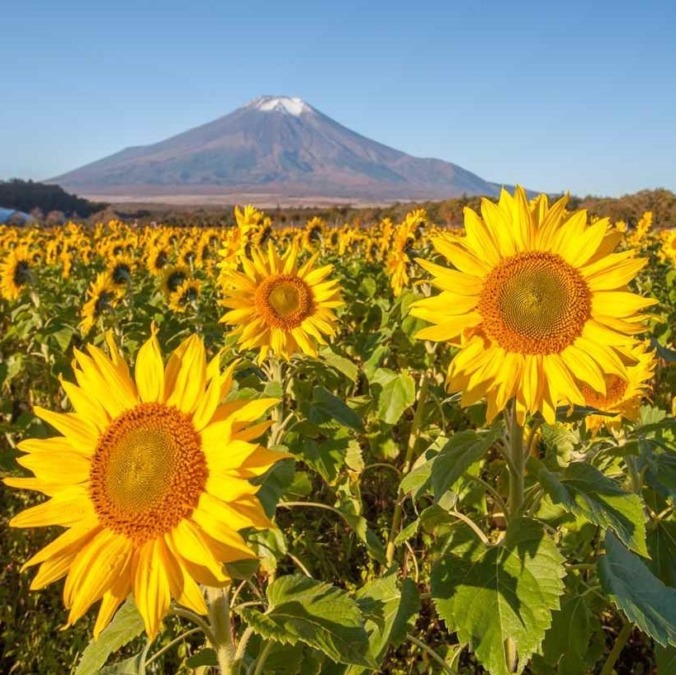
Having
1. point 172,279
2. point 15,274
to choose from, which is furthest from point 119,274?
point 15,274

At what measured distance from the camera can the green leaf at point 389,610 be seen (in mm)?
2066

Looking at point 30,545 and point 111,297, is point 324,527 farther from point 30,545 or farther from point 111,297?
point 111,297

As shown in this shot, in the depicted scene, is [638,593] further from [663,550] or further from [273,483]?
[273,483]

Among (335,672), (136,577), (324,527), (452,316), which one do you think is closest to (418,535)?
(324,527)

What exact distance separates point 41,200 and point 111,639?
231ft

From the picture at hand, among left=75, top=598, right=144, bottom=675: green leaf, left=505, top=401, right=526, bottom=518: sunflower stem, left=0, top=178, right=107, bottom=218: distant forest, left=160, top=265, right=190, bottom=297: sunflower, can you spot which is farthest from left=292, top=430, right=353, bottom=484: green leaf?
left=0, top=178, right=107, bottom=218: distant forest

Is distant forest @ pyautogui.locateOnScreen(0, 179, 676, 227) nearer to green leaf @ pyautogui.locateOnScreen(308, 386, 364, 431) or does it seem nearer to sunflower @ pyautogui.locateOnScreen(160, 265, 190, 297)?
sunflower @ pyautogui.locateOnScreen(160, 265, 190, 297)

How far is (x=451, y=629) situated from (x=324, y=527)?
9.30 feet

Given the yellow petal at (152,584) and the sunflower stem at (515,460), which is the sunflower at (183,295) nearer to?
the sunflower stem at (515,460)

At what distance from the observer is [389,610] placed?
215 centimetres

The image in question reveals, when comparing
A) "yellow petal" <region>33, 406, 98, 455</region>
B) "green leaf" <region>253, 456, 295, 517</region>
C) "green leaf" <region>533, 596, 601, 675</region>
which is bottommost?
"green leaf" <region>533, 596, 601, 675</region>

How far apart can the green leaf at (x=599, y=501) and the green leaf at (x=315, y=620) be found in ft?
2.11

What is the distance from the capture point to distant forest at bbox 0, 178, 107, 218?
6350 centimetres

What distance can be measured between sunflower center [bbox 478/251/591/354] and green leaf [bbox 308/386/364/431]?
1278 millimetres
